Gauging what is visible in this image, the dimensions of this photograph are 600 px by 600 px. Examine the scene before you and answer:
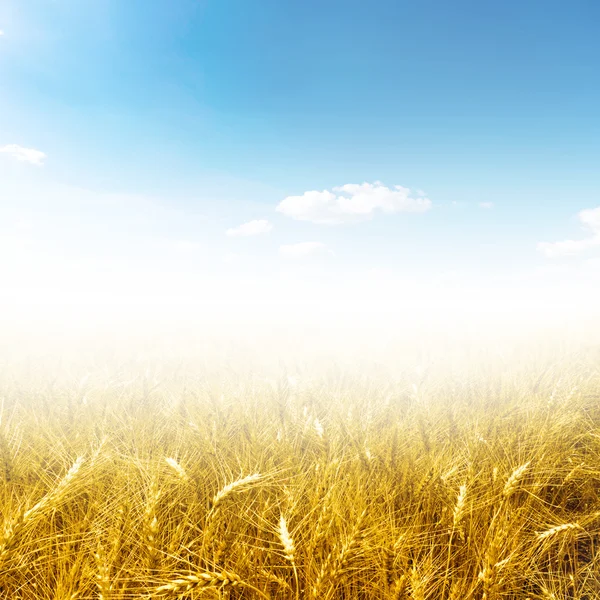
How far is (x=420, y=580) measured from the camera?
1.46 m

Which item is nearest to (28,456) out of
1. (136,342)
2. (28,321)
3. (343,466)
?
(343,466)

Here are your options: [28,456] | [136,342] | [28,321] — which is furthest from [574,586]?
[28,321]

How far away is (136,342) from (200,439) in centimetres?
419

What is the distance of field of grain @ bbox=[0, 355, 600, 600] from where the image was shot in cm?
146

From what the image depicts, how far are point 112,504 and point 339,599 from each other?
963 mm

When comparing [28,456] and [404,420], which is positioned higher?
[28,456]

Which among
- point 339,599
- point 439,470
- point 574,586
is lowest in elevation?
point 574,586

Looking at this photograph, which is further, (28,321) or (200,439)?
(28,321)

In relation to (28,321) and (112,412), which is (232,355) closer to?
(112,412)

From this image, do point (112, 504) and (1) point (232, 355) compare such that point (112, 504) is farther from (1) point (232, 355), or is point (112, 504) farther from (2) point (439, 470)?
(1) point (232, 355)

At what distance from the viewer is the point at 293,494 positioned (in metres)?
1.73

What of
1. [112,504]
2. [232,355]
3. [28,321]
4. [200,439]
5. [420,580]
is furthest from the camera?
[28,321]

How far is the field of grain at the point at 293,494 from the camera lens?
1460 mm

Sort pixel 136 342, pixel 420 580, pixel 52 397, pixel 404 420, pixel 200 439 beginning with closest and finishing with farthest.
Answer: pixel 420 580 → pixel 200 439 → pixel 404 420 → pixel 52 397 → pixel 136 342
